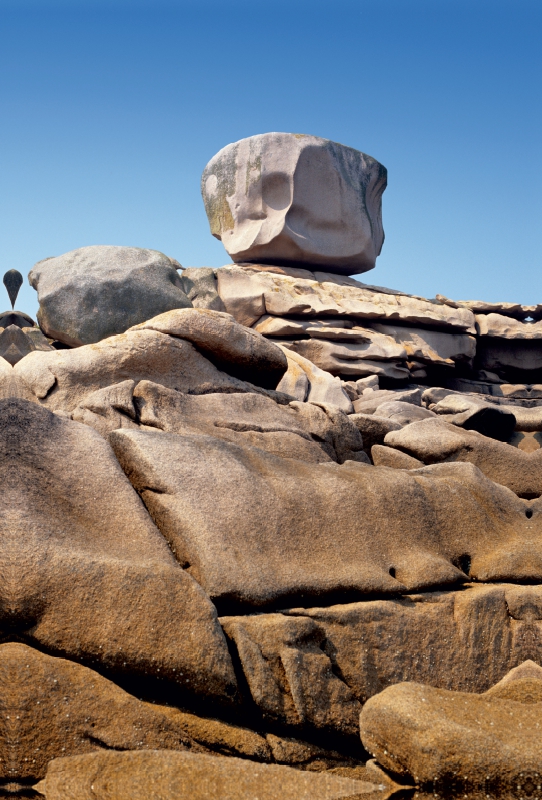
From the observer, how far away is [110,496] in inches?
200

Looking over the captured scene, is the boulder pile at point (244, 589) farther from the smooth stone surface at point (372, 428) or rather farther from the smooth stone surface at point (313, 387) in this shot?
the smooth stone surface at point (313, 387)

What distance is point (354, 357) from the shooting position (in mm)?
19750

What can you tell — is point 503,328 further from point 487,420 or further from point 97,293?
point 97,293

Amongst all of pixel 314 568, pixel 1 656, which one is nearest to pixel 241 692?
pixel 314 568

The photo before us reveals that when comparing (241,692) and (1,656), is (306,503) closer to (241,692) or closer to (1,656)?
(241,692)

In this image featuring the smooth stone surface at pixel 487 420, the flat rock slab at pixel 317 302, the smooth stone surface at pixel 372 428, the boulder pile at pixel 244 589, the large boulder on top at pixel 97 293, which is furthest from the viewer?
the flat rock slab at pixel 317 302

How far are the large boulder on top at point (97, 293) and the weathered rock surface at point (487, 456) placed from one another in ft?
23.3

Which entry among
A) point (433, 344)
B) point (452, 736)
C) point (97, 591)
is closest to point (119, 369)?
point (97, 591)

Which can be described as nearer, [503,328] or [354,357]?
[354,357]

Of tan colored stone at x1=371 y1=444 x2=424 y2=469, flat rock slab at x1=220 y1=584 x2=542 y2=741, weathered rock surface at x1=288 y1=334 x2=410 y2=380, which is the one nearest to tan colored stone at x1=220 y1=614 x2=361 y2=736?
flat rock slab at x1=220 y1=584 x2=542 y2=741

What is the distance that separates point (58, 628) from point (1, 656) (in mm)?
335

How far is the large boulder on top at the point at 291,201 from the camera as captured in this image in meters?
22.3

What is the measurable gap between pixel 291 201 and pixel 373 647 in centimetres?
1857

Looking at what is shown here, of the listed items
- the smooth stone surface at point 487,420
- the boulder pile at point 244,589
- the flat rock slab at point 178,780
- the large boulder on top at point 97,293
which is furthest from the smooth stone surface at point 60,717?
the large boulder on top at point 97,293
